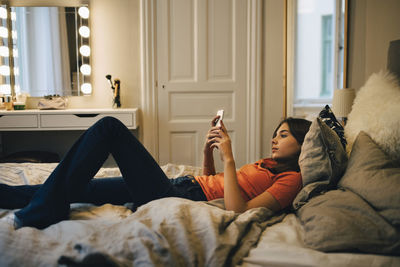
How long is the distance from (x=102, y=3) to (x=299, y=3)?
7.96 feet

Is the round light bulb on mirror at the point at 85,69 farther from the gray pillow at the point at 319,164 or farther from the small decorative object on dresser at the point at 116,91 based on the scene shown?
the gray pillow at the point at 319,164

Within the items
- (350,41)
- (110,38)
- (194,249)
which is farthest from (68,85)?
(194,249)

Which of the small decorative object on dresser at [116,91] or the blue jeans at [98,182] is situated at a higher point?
the small decorative object on dresser at [116,91]

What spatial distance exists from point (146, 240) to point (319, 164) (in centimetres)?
70

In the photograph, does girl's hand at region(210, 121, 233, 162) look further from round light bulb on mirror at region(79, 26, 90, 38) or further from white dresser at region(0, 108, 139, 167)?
round light bulb on mirror at region(79, 26, 90, 38)

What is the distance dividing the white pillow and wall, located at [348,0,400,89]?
4.08ft

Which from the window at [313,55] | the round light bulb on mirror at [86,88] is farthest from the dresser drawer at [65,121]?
the window at [313,55]

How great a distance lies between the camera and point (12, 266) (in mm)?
816

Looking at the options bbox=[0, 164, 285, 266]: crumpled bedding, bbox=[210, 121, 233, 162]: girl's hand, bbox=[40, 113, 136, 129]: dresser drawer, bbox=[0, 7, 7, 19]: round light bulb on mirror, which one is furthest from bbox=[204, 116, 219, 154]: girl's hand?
bbox=[0, 7, 7, 19]: round light bulb on mirror

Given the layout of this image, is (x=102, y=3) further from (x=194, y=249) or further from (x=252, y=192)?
(x=194, y=249)

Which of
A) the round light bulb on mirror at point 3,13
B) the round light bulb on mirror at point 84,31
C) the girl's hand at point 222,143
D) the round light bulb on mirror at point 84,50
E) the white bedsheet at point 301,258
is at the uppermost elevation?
the round light bulb on mirror at point 3,13

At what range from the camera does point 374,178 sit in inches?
42.8

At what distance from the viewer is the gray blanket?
2.71 ft

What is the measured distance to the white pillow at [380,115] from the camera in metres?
1.21
